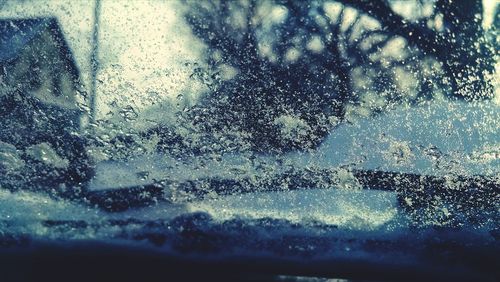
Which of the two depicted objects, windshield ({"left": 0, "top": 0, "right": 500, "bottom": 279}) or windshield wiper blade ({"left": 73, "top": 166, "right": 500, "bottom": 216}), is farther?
windshield wiper blade ({"left": 73, "top": 166, "right": 500, "bottom": 216})

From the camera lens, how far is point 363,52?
1.48 m

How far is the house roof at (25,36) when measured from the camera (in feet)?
4.65

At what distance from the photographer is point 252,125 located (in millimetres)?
1649

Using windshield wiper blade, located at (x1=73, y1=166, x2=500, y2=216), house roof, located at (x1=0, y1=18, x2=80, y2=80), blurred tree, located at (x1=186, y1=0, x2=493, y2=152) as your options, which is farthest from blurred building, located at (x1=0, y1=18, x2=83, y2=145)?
blurred tree, located at (x1=186, y1=0, x2=493, y2=152)

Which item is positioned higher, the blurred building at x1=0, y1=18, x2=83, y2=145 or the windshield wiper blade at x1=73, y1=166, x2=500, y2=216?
the blurred building at x1=0, y1=18, x2=83, y2=145

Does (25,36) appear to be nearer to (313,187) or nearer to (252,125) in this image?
(252,125)

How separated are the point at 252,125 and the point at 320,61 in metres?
0.47

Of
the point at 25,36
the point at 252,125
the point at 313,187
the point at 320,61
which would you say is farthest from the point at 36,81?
the point at 313,187

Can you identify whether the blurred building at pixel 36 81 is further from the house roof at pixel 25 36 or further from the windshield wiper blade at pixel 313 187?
the windshield wiper blade at pixel 313 187

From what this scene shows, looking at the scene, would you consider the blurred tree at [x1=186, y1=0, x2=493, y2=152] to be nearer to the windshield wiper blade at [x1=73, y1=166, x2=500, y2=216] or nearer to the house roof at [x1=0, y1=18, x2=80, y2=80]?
the windshield wiper blade at [x1=73, y1=166, x2=500, y2=216]

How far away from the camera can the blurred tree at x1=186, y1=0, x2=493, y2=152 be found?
140 cm

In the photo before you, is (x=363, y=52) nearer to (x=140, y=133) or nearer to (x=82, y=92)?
(x=140, y=133)

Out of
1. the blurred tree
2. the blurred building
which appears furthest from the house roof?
the blurred tree

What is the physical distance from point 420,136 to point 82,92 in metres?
1.77
